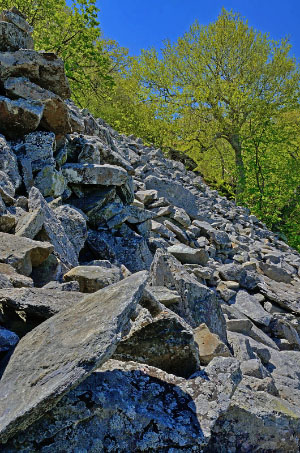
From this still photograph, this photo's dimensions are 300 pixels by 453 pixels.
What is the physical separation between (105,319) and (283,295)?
7.14 metres

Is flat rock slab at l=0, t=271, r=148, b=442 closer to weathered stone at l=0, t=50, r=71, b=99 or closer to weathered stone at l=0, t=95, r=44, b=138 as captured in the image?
weathered stone at l=0, t=95, r=44, b=138

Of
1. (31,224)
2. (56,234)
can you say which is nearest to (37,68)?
(56,234)

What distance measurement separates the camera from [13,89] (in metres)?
6.36

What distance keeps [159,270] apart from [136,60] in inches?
1104

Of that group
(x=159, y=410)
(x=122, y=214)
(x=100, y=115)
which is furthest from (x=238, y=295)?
(x=100, y=115)

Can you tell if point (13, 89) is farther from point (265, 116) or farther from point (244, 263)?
point (265, 116)

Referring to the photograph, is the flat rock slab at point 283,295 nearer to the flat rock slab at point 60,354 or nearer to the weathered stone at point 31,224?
the weathered stone at point 31,224

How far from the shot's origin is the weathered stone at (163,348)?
2699mm

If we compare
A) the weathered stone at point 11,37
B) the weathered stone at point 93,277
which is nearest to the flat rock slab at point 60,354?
the weathered stone at point 93,277

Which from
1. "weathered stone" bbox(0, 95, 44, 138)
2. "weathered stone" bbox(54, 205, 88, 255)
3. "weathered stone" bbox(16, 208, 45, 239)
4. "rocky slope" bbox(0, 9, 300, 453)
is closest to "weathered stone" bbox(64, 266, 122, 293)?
"rocky slope" bbox(0, 9, 300, 453)

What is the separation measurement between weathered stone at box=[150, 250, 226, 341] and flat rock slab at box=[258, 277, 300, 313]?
331 cm

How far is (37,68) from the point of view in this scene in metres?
6.73

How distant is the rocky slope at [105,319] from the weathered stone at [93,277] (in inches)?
0.6

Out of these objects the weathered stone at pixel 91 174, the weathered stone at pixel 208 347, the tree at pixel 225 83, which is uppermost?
the tree at pixel 225 83
